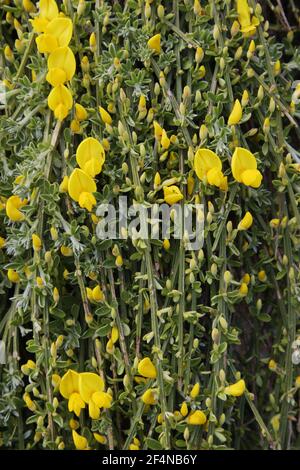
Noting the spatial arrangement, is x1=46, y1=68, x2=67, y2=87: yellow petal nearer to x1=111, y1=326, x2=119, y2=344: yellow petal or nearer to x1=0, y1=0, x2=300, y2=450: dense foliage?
x1=0, y1=0, x2=300, y2=450: dense foliage

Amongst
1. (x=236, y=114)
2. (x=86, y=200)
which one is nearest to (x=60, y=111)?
(x=86, y=200)

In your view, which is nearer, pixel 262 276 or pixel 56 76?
pixel 56 76

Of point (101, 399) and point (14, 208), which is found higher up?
point (14, 208)

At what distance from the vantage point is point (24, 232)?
0.82 meters

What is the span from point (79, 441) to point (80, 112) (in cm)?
42

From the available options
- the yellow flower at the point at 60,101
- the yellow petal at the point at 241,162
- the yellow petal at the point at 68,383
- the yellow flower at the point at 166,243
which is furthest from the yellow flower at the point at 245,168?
the yellow petal at the point at 68,383

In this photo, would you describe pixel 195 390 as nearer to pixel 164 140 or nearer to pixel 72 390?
pixel 72 390

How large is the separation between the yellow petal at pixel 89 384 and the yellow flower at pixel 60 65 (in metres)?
0.36

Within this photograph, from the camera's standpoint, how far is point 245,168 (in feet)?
2.64

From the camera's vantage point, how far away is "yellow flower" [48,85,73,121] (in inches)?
31.1

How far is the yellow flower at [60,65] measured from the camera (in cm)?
79

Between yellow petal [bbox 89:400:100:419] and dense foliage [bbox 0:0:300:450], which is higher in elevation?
dense foliage [bbox 0:0:300:450]

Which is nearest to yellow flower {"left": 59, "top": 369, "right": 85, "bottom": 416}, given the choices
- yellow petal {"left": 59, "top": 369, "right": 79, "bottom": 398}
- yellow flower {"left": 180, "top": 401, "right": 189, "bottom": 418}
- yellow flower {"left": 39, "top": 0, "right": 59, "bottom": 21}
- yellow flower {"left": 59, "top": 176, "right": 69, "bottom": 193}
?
yellow petal {"left": 59, "top": 369, "right": 79, "bottom": 398}
